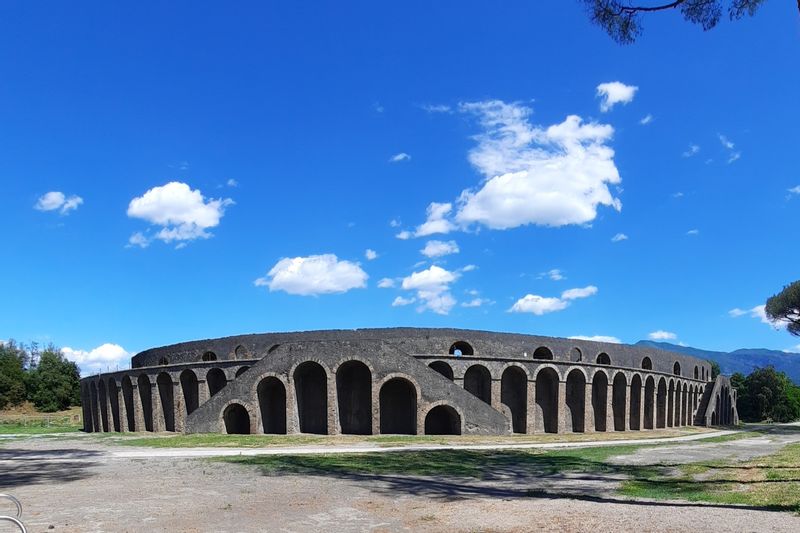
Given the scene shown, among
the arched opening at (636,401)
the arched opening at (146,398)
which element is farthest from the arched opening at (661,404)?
the arched opening at (146,398)

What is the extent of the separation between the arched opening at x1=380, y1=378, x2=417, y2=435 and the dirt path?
A: 1497 centimetres

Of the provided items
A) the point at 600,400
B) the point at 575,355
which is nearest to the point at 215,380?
the point at 575,355

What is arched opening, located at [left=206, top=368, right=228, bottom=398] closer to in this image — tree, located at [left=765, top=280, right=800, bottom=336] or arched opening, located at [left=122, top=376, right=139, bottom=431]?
arched opening, located at [left=122, top=376, right=139, bottom=431]

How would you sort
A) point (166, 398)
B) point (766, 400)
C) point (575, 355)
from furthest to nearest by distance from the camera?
point (766, 400) < point (575, 355) < point (166, 398)

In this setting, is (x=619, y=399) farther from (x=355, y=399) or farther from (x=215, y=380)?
(x=215, y=380)

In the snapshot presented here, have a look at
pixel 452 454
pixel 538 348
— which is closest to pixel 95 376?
pixel 538 348

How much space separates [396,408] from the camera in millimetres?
30438

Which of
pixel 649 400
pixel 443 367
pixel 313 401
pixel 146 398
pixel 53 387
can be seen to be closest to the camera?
pixel 313 401

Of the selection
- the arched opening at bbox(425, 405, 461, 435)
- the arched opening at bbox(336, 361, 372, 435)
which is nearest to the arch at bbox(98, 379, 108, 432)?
the arched opening at bbox(336, 361, 372, 435)

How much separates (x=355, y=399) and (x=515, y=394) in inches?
366

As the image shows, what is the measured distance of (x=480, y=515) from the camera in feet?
30.1

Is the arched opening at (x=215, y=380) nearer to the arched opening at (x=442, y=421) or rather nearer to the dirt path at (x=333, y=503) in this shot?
the arched opening at (x=442, y=421)

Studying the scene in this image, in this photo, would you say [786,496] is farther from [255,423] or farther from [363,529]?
[255,423]

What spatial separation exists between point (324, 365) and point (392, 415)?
474cm
